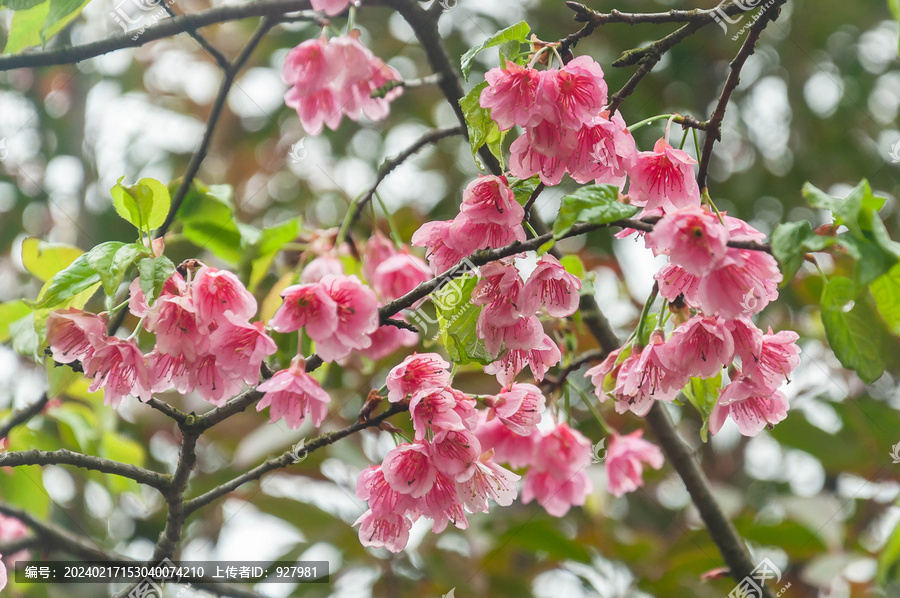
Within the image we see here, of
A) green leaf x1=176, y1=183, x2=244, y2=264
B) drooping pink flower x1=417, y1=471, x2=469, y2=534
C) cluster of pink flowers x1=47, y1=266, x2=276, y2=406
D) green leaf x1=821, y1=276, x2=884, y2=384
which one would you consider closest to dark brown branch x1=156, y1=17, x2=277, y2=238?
green leaf x1=176, y1=183, x2=244, y2=264

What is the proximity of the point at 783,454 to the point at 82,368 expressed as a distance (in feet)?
7.49

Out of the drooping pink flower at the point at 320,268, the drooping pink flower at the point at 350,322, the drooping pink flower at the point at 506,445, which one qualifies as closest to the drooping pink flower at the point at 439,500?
the drooping pink flower at the point at 350,322

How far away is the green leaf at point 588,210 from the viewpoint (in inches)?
28.1

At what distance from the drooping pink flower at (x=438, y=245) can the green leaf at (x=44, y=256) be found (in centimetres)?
74

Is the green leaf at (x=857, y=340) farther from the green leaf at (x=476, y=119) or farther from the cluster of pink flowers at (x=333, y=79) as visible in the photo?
the cluster of pink flowers at (x=333, y=79)

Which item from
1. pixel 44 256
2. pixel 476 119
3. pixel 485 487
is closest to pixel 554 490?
pixel 485 487

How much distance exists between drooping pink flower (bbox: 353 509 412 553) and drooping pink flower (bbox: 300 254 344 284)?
1.67 ft

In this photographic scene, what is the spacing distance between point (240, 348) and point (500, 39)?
0.51 m

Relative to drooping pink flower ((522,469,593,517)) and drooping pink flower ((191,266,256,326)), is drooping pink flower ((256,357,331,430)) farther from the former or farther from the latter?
drooping pink flower ((522,469,593,517))

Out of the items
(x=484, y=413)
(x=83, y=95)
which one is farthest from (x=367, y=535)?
(x=83, y=95)

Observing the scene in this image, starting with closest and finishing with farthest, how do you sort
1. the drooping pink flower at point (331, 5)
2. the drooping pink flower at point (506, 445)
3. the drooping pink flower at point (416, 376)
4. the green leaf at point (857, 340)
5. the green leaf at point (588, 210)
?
the green leaf at point (588, 210)
the green leaf at point (857, 340)
the drooping pink flower at point (416, 376)
the drooping pink flower at point (331, 5)
the drooping pink flower at point (506, 445)

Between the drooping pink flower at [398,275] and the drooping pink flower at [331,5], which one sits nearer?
the drooping pink flower at [331,5]

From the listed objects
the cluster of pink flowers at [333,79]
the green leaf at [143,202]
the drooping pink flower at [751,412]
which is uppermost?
the cluster of pink flowers at [333,79]

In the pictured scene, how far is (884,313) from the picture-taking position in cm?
79
